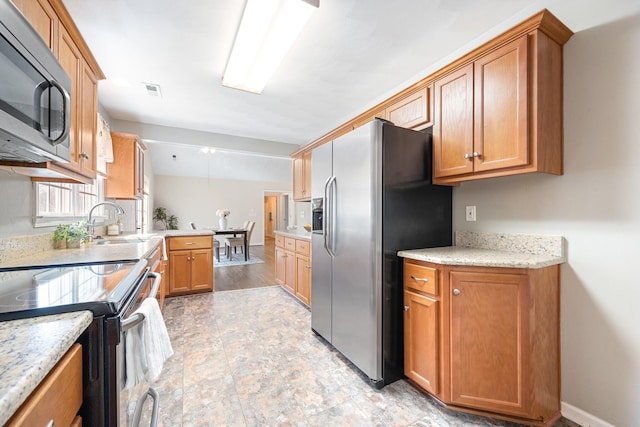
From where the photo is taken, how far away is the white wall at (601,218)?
1351 millimetres

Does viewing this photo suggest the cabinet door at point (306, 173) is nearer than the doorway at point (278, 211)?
Yes

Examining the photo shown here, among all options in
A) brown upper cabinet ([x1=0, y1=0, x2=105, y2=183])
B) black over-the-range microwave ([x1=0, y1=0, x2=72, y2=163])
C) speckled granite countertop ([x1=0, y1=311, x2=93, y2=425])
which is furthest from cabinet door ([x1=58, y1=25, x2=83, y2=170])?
speckled granite countertop ([x1=0, y1=311, x2=93, y2=425])

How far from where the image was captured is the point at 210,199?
28.3ft

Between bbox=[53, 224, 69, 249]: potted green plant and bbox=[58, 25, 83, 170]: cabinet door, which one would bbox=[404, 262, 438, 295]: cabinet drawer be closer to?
bbox=[58, 25, 83, 170]: cabinet door

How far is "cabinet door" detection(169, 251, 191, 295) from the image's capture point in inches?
140

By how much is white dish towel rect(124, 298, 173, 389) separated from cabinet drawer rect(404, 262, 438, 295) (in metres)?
1.39

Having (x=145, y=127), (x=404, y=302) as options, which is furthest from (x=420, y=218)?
(x=145, y=127)

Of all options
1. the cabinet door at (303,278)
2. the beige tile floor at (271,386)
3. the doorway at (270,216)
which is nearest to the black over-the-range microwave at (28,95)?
the beige tile floor at (271,386)

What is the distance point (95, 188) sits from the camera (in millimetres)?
3125

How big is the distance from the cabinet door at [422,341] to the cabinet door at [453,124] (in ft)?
2.92

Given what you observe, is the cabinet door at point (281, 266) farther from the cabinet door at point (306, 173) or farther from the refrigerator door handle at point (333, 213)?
the refrigerator door handle at point (333, 213)

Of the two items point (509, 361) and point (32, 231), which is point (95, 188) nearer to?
point (32, 231)

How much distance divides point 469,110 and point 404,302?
1.31 metres

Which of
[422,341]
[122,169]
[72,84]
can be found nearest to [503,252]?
[422,341]
